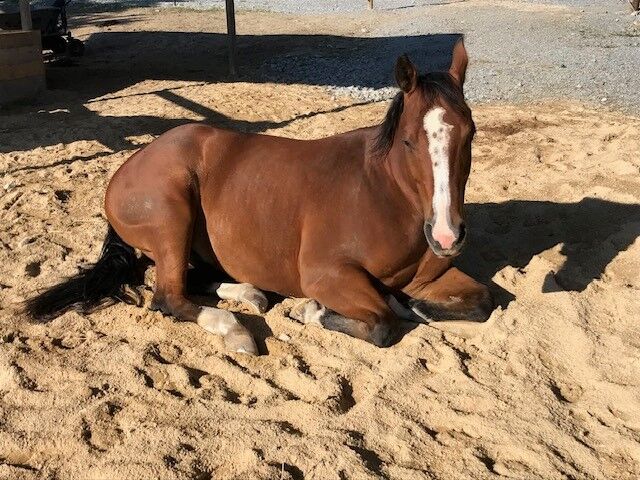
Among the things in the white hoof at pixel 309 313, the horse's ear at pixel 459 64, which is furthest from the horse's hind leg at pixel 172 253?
the horse's ear at pixel 459 64

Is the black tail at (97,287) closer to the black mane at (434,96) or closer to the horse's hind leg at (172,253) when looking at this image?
the horse's hind leg at (172,253)

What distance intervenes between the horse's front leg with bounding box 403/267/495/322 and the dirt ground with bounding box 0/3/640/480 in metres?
0.06

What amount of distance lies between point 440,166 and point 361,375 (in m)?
1.05

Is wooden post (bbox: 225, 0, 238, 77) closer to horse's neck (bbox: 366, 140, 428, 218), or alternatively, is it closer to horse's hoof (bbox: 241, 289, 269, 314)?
horse's hoof (bbox: 241, 289, 269, 314)

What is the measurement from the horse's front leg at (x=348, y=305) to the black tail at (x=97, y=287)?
1.14 meters

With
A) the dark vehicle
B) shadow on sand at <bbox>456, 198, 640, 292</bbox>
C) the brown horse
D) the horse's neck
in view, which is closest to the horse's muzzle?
the brown horse

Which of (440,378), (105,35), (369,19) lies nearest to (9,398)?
(440,378)

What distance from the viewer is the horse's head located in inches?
118

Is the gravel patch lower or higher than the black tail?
higher

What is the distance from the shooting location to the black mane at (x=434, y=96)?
3.11 m

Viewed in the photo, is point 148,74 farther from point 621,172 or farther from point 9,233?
point 621,172

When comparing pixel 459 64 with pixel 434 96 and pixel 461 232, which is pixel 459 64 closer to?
pixel 434 96

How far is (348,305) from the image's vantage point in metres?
3.50

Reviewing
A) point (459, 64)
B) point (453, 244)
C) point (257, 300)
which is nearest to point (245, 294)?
point (257, 300)
